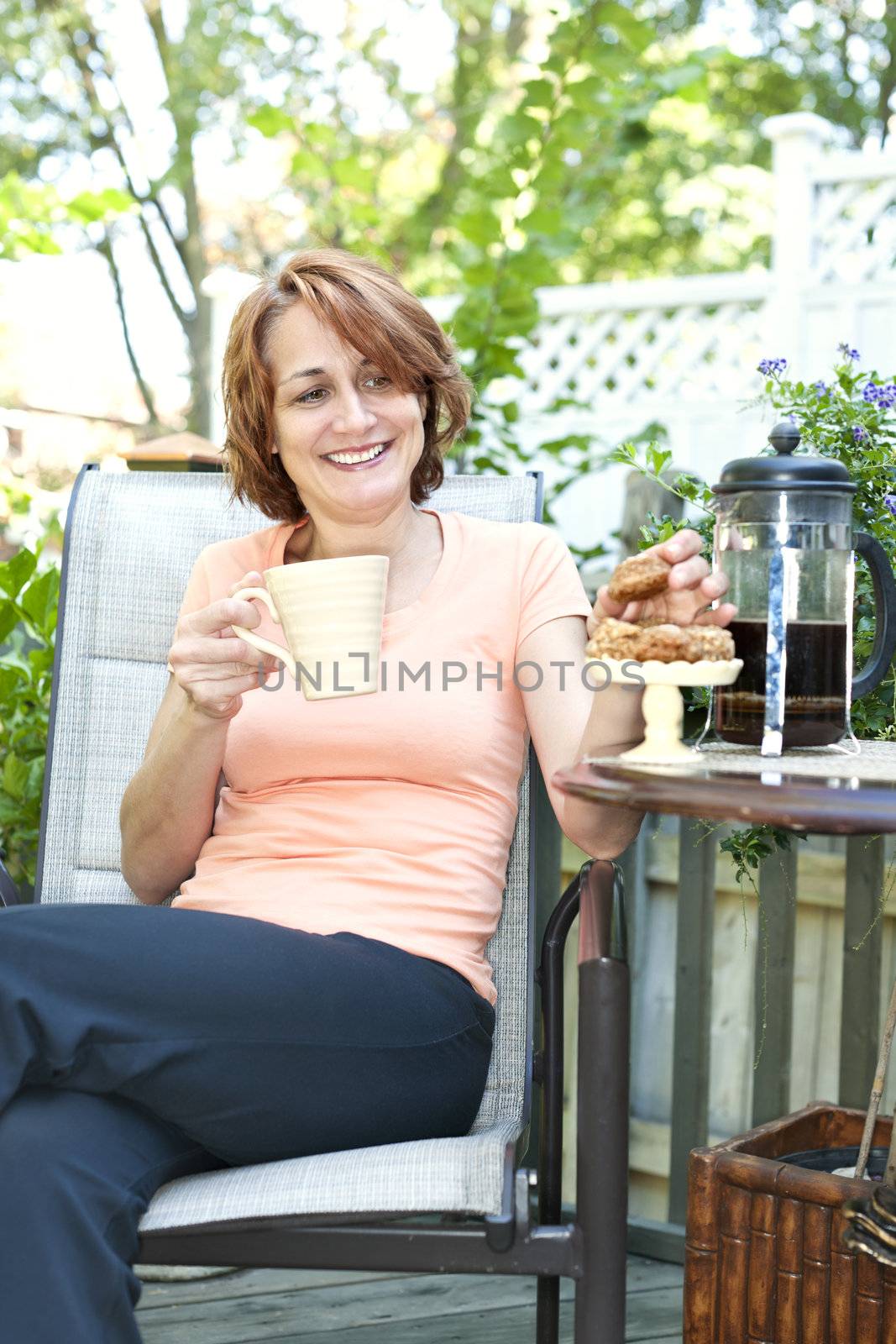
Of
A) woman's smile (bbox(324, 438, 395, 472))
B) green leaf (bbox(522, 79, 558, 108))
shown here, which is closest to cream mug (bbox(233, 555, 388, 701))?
woman's smile (bbox(324, 438, 395, 472))

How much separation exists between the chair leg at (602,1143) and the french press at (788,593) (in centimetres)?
26

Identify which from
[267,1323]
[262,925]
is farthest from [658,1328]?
[262,925]

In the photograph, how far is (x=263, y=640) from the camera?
1.36m

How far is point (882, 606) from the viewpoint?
4.35 ft

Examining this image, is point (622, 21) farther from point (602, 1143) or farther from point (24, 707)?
point (602, 1143)

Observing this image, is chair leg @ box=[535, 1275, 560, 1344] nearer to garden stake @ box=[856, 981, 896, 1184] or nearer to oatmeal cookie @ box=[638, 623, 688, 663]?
garden stake @ box=[856, 981, 896, 1184]

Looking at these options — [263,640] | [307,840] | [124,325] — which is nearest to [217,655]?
[263,640]

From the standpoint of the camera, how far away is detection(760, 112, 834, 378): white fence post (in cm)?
547

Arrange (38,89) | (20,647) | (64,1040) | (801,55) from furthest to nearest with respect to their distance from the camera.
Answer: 1. (801,55)
2. (38,89)
3. (20,647)
4. (64,1040)

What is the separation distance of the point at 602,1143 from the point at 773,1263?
1.65 feet

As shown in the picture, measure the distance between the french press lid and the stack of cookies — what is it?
0.13 metres

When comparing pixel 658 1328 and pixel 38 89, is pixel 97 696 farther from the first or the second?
pixel 38 89

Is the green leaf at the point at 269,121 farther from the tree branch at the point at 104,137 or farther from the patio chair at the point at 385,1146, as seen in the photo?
the tree branch at the point at 104,137

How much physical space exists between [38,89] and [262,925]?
11.2 metres
